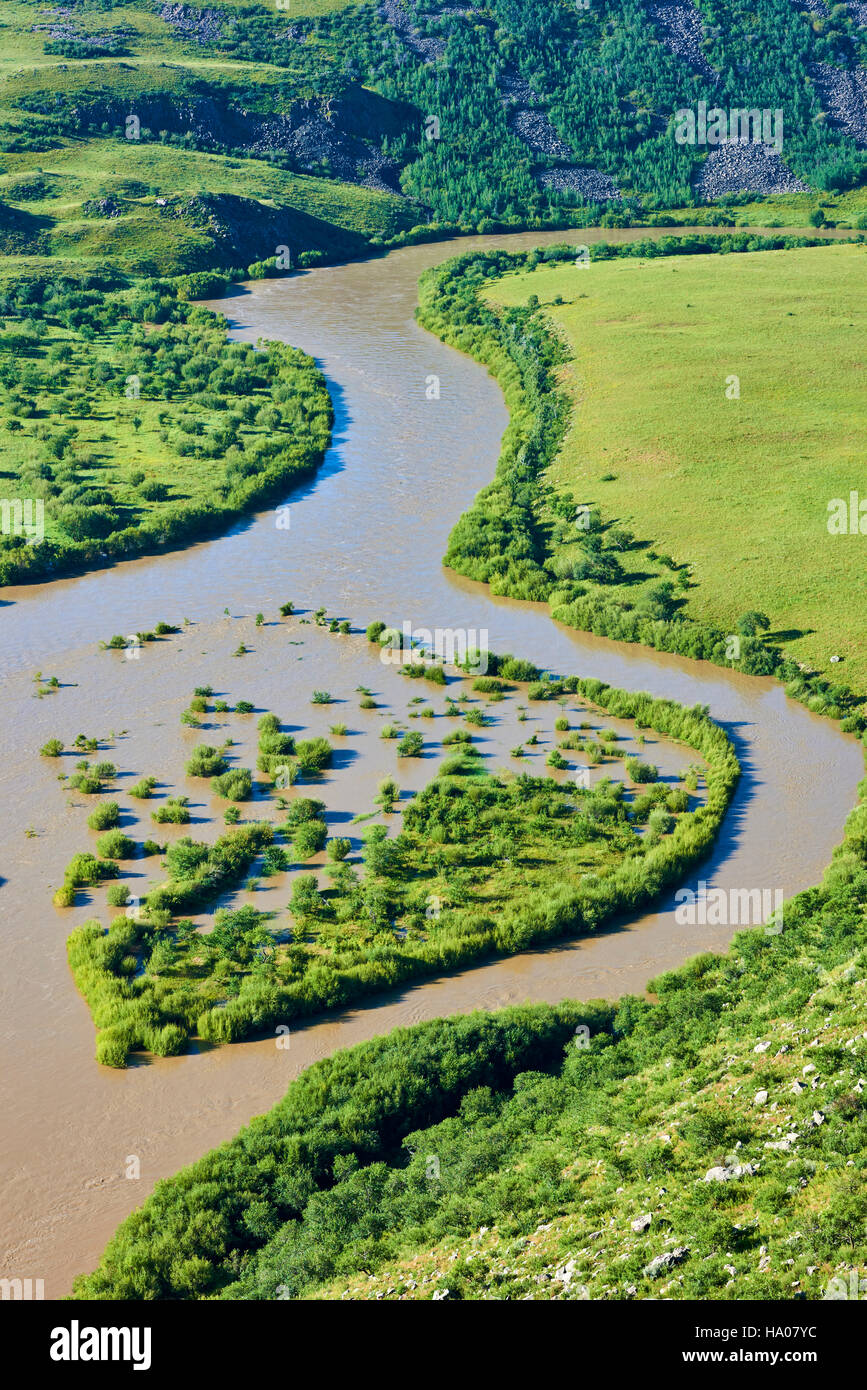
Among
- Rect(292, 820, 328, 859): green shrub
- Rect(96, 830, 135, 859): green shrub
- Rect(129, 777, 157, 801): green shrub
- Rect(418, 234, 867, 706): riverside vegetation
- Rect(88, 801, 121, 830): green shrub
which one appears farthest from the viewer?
Rect(418, 234, 867, 706): riverside vegetation

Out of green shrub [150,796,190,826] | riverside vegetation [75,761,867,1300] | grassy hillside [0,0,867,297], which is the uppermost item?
grassy hillside [0,0,867,297]

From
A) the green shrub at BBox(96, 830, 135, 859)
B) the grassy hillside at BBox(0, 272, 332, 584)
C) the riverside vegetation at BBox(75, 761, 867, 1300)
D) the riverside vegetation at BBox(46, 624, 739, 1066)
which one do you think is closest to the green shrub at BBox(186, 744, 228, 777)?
the riverside vegetation at BBox(46, 624, 739, 1066)

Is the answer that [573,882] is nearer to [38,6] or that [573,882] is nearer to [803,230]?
[803,230]

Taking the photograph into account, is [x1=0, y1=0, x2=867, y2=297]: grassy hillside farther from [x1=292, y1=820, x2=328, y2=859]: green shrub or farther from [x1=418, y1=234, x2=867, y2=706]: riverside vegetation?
[x1=292, y1=820, x2=328, y2=859]: green shrub

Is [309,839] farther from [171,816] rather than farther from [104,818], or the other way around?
[104,818]

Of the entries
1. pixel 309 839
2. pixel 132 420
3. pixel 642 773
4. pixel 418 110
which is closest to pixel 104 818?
pixel 309 839
